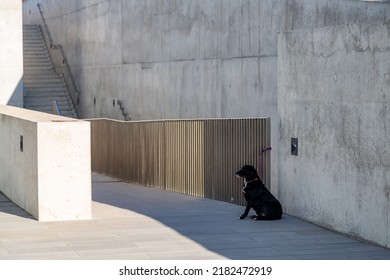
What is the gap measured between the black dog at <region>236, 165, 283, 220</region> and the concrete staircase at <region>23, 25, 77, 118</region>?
673 inches

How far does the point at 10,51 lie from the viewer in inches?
1068

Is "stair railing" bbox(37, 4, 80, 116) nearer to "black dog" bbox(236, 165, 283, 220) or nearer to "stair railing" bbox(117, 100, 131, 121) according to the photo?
Answer: "stair railing" bbox(117, 100, 131, 121)

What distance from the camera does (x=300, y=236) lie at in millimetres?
12438

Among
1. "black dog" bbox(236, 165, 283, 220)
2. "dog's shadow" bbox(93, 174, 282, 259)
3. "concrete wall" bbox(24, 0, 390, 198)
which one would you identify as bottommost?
"dog's shadow" bbox(93, 174, 282, 259)

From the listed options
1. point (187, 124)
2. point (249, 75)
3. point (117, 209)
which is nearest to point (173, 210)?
point (117, 209)

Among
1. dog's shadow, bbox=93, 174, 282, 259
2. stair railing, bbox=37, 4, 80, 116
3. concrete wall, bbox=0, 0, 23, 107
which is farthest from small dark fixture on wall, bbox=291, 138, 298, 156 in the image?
stair railing, bbox=37, 4, 80, 116

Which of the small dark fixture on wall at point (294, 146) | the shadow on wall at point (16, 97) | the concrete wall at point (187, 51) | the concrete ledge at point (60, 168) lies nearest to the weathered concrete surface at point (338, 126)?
the small dark fixture on wall at point (294, 146)

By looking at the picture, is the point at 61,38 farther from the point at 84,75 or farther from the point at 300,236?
the point at 300,236

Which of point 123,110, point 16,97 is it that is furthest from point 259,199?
point 16,97

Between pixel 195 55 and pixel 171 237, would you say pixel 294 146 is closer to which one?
pixel 171 237

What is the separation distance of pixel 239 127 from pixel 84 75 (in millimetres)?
15785

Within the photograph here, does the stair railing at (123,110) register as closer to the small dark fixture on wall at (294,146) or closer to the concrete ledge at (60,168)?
the concrete ledge at (60,168)

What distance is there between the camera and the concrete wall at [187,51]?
54.4 feet

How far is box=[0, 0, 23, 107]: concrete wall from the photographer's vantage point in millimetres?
26969
